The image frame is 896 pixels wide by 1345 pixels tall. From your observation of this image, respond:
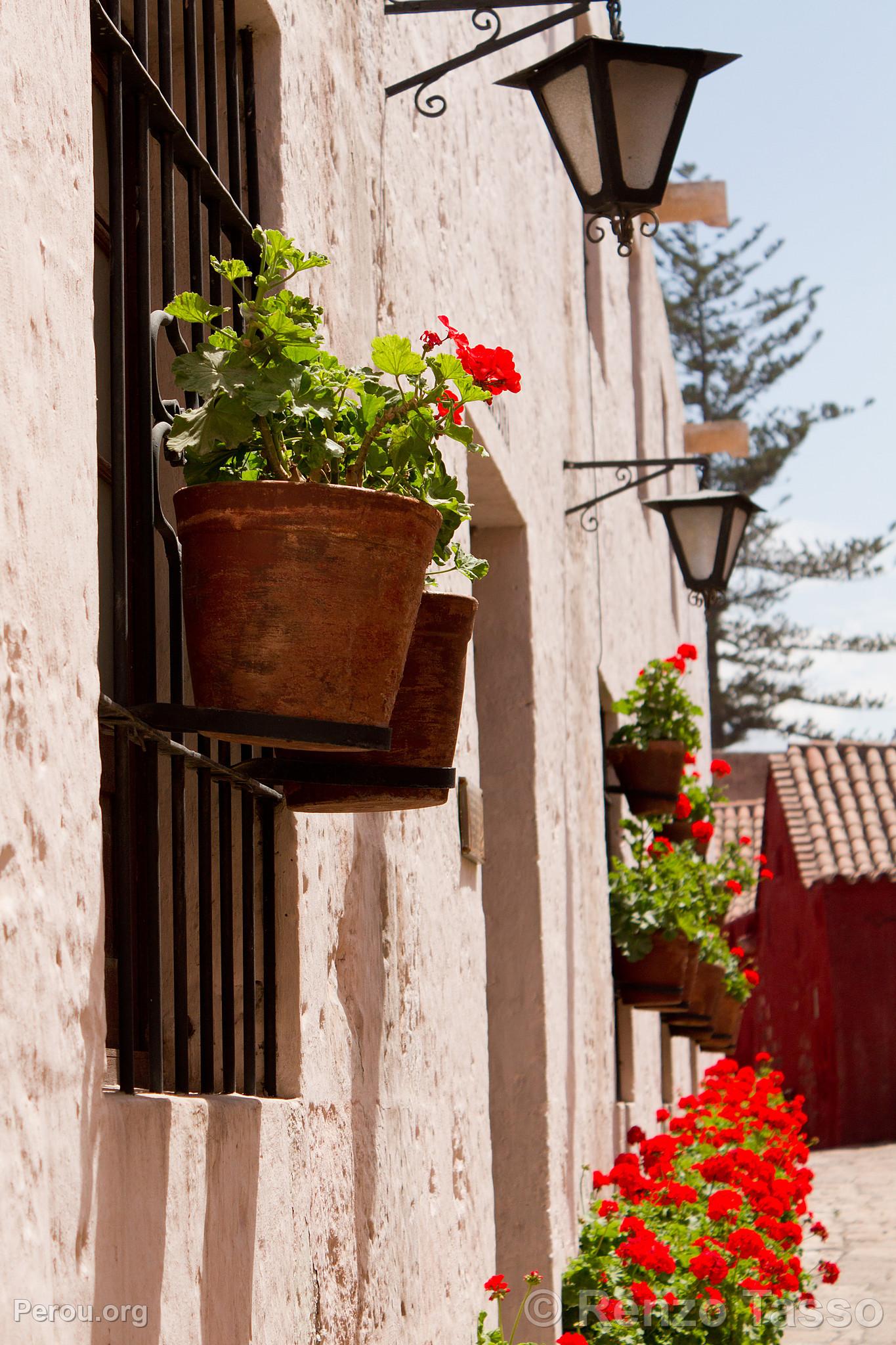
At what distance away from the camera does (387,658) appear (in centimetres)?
202

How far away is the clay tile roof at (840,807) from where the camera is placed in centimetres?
1581

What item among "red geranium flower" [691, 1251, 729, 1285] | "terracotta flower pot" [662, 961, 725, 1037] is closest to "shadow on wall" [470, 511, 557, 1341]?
"red geranium flower" [691, 1251, 729, 1285]

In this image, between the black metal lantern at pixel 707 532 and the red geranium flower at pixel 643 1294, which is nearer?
the red geranium flower at pixel 643 1294

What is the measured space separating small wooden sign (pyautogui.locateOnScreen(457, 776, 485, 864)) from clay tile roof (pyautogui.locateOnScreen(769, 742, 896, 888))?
12.2 metres

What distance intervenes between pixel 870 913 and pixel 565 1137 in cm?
1192

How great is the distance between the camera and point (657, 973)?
21.9 feet

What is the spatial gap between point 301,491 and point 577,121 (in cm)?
206

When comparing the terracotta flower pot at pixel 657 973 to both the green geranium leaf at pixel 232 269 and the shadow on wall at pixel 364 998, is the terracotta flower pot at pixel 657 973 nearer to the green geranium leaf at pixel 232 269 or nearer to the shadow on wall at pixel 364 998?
the shadow on wall at pixel 364 998

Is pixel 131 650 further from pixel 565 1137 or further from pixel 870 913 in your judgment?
pixel 870 913

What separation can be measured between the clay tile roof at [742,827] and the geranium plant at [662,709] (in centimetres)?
1310

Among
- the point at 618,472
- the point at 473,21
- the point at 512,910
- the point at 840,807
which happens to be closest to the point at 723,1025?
the point at 618,472

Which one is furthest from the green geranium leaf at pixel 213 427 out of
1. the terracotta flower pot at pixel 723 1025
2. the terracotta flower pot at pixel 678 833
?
the terracotta flower pot at pixel 723 1025

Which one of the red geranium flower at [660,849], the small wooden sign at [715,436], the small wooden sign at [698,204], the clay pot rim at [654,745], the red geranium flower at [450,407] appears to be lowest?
the red geranium flower at [660,849]

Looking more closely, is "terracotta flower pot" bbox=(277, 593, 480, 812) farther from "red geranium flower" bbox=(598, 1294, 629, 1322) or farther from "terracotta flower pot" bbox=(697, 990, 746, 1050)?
"terracotta flower pot" bbox=(697, 990, 746, 1050)
